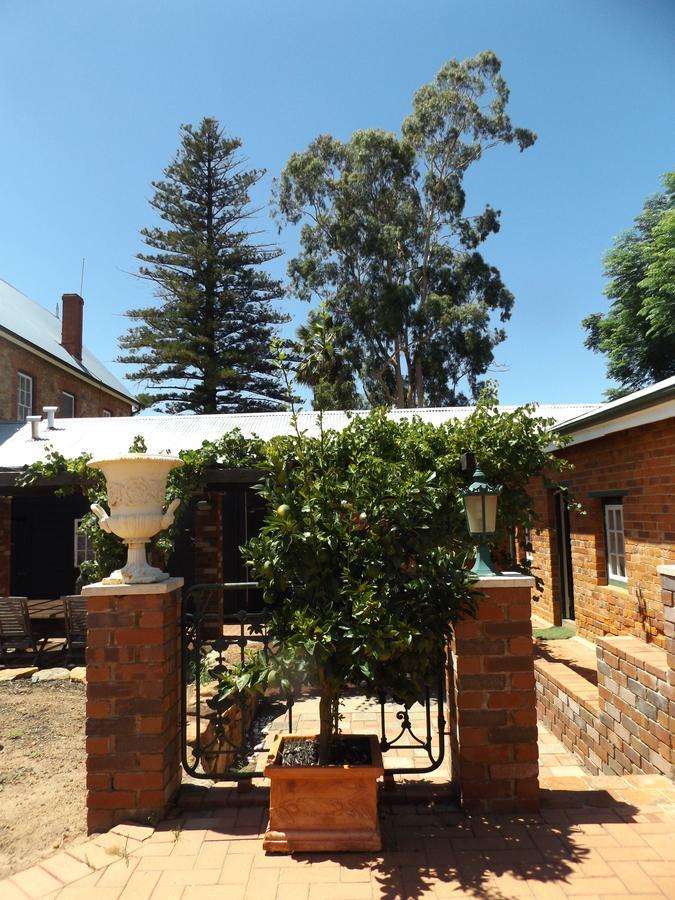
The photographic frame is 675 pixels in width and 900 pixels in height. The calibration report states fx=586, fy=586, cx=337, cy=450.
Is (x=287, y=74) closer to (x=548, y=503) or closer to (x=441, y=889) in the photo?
(x=548, y=503)

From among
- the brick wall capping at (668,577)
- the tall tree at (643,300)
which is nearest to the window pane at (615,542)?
the brick wall capping at (668,577)

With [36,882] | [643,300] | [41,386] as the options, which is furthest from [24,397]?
[643,300]

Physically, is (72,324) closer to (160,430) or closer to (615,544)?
(160,430)

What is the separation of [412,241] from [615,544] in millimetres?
18869

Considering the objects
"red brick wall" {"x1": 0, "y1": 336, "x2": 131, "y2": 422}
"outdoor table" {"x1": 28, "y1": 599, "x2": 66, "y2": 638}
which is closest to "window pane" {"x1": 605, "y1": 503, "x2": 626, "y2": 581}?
"outdoor table" {"x1": 28, "y1": 599, "x2": 66, "y2": 638}

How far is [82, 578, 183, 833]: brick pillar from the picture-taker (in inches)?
112

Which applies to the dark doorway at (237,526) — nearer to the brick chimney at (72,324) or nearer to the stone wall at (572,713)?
the stone wall at (572,713)

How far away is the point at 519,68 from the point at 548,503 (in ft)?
65.2

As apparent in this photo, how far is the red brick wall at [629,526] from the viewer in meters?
5.41

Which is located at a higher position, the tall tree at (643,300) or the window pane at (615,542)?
the tall tree at (643,300)

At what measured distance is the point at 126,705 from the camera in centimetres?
286

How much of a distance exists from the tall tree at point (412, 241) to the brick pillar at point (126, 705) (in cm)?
1960

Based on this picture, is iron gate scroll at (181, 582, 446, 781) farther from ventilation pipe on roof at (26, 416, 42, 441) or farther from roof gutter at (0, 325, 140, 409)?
roof gutter at (0, 325, 140, 409)

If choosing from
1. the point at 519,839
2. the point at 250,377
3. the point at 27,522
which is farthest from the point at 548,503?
the point at 250,377
